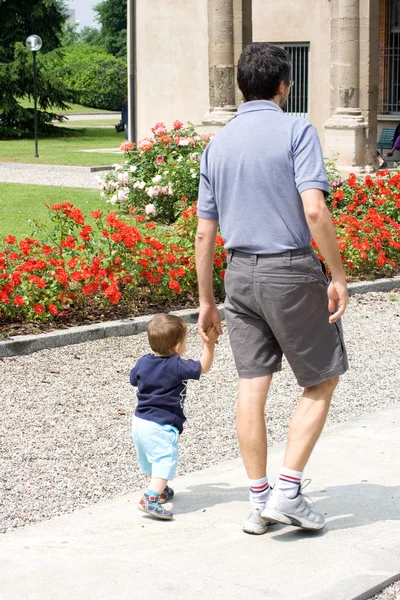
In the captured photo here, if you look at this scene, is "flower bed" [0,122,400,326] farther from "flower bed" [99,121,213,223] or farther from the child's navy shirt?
the child's navy shirt

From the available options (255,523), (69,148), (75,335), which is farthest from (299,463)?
(69,148)

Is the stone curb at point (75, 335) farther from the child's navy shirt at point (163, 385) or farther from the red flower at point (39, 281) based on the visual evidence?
the child's navy shirt at point (163, 385)

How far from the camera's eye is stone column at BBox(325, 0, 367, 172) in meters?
19.2

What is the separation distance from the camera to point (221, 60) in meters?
20.1

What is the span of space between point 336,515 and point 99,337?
3.82m

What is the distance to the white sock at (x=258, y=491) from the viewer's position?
14.1 feet

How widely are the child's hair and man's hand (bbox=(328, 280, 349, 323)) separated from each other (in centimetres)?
68

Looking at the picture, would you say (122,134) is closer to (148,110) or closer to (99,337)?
(148,110)

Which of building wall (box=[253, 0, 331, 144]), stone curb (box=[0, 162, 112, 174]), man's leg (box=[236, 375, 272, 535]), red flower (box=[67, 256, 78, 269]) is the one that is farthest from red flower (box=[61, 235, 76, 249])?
building wall (box=[253, 0, 331, 144])

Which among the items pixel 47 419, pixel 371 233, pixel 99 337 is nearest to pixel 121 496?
pixel 47 419

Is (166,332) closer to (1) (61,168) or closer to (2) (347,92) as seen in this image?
(2) (347,92)

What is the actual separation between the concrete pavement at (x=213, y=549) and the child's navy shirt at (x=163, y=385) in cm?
41

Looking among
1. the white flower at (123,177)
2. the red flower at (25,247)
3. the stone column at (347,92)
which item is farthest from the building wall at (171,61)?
the red flower at (25,247)

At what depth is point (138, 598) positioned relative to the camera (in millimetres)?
3627
